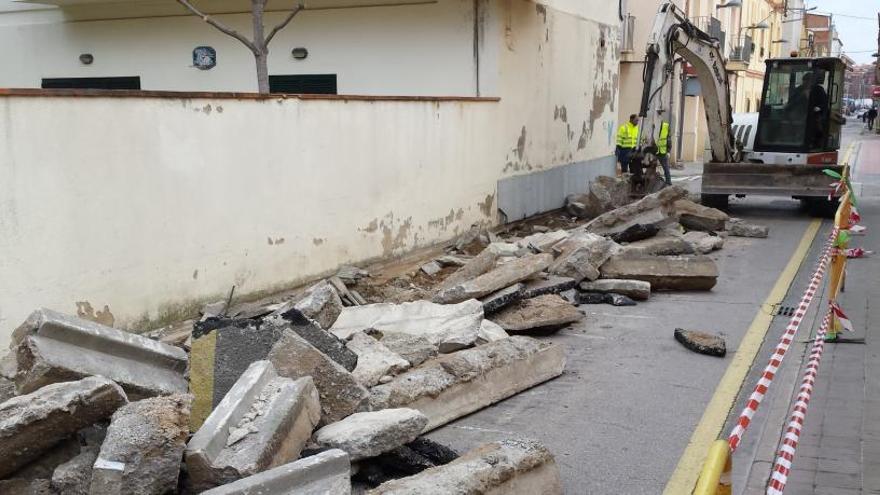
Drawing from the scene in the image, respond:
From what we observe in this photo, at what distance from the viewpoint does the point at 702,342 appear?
295 inches

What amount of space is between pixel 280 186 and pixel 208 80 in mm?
7297

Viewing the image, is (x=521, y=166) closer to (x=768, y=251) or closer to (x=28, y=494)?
(x=768, y=251)

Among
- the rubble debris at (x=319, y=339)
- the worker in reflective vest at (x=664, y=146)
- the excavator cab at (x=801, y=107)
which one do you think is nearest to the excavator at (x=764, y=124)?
the excavator cab at (x=801, y=107)

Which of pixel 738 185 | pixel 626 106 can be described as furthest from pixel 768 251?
pixel 626 106

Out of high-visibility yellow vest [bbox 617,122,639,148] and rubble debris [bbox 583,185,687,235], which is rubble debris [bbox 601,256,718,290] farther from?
high-visibility yellow vest [bbox 617,122,639,148]

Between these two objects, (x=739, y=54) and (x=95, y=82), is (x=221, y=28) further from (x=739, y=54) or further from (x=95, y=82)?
(x=739, y=54)

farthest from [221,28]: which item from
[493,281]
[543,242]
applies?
[493,281]

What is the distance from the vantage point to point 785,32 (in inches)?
2569

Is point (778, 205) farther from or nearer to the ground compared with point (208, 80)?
nearer to the ground

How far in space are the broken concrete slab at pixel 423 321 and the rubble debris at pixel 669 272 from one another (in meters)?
3.01

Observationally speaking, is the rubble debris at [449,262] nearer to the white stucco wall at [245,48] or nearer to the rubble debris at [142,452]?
the white stucco wall at [245,48]

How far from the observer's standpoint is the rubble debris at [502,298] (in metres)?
7.95

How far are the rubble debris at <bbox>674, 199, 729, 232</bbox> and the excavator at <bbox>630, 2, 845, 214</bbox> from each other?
5.52 ft

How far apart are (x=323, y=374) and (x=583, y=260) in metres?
5.22
